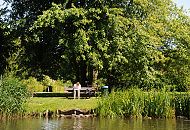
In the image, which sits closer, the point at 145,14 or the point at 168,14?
the point at 145,14

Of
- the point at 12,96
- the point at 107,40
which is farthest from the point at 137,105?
the point at 107,40

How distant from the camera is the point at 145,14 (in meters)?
31.3

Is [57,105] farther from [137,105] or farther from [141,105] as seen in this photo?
[141,105]

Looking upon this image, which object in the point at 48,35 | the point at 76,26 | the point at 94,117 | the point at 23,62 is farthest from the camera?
the point at 23,62

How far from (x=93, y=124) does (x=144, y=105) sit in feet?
12.8

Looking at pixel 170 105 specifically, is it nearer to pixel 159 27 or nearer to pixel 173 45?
pixel 159 27

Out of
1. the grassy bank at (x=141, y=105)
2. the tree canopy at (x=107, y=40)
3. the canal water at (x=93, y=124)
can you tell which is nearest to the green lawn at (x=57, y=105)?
the grassy bank at (x=141, y=105)

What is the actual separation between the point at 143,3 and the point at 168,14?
4268 millimetres

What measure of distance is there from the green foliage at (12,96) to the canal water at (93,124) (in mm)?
887

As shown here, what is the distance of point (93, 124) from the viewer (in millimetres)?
19281

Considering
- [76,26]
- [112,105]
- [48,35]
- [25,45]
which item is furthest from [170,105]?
[25,45]

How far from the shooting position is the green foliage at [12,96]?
21.3 meters

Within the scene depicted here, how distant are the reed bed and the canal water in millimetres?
771

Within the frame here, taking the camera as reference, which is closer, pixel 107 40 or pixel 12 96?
pixel 12 96
